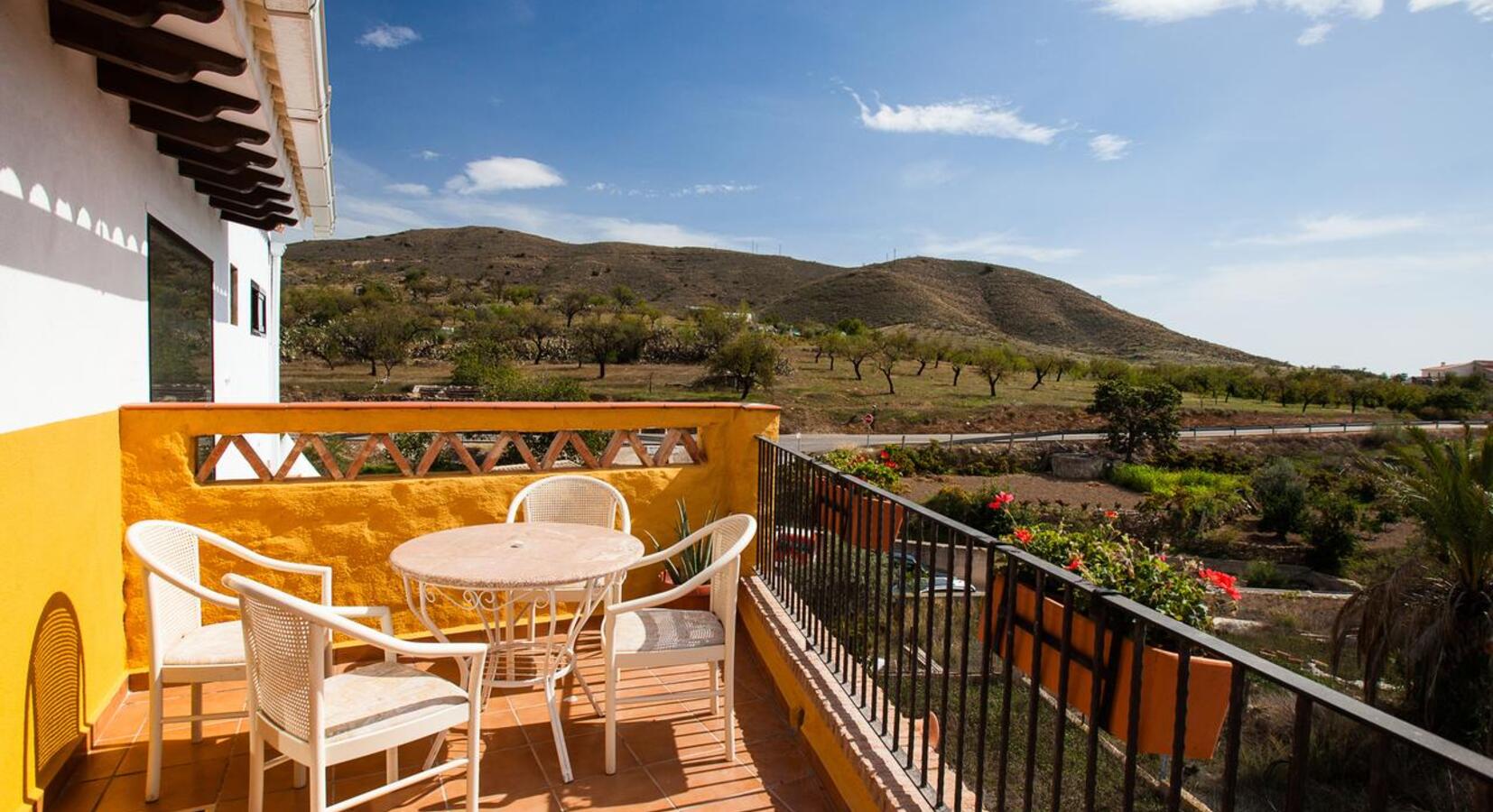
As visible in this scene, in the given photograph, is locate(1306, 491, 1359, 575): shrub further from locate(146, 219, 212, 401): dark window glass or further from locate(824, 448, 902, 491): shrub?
locate(146, 219, 212, 401): dark window glass

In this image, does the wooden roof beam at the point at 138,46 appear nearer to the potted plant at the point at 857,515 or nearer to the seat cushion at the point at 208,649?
the seat cushion at the point at 208,649

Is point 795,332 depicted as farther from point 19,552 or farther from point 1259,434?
point 19,552

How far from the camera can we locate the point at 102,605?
9.48 feet

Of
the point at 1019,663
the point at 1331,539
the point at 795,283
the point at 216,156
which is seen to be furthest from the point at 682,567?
the point at 795,283

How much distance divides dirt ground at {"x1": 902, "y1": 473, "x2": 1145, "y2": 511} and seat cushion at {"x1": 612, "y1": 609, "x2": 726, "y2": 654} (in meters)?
18.2

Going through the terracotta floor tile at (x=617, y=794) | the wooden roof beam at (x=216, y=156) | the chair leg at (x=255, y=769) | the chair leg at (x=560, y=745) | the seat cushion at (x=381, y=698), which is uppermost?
the wooden roof beam at (x=216, y=156)

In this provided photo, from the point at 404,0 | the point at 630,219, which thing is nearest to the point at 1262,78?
the point at 404,0

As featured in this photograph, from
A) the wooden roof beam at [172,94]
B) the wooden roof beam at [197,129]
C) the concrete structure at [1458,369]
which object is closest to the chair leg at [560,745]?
the wooden roof beam at [172,94]

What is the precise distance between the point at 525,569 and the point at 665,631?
1.86ft

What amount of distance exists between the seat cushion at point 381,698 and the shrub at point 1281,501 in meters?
23.0

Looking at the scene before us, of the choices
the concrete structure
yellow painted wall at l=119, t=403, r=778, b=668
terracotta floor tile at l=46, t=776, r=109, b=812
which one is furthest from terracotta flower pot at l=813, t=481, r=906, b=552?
the concrete structure

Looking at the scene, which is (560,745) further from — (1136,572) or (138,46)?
(138,46)

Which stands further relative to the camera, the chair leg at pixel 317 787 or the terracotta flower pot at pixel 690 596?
the terracotta flower pot at pixel 690 596

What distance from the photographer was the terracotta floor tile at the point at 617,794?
7.93 ft
